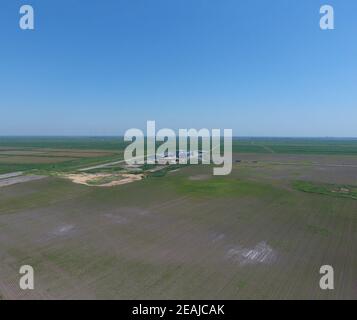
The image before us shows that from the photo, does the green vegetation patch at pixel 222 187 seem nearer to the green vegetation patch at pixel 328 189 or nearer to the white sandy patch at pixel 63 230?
the green vegetation patch at pixel 328 189

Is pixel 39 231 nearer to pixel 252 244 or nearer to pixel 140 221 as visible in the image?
pixel 140 221

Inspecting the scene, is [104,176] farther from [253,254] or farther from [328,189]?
[328,189]

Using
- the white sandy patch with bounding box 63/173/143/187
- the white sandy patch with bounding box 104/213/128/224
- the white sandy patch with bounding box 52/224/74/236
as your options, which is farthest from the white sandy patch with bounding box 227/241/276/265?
the white sandy patch with bounding box 63/173/143/187

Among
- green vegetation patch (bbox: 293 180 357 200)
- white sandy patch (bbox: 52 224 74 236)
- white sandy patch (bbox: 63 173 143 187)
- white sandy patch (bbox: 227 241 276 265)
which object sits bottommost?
white sandy patch (bbox: 227 241 276 265)

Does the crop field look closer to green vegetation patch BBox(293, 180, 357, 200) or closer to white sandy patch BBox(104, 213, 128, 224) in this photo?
white sandy patch BBox(104, 213, 128, 224)
